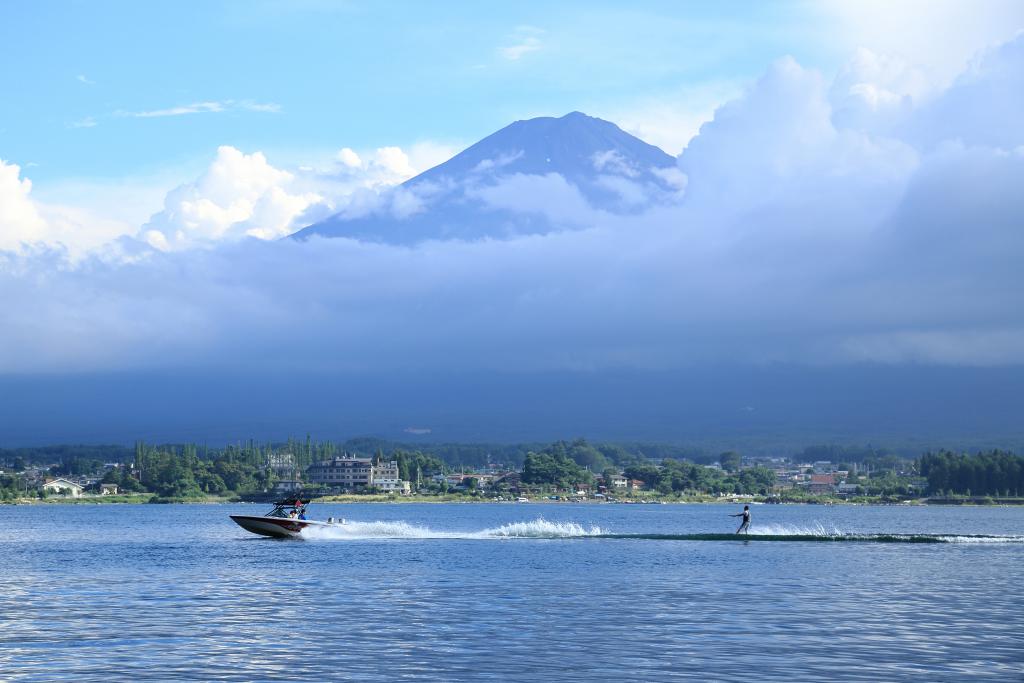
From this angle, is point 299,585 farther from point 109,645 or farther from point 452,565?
point 109,645

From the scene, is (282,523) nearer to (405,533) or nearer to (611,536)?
(405,533)

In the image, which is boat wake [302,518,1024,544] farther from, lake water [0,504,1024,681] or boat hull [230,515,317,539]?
lake water [0,504,1024,681]

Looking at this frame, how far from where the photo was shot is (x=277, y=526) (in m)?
108

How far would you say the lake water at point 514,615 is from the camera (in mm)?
38562

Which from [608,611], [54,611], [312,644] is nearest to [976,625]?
[608,611]

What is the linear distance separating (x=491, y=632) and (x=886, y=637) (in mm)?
13885

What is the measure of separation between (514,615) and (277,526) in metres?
59.9

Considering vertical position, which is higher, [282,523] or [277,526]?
[282,523]

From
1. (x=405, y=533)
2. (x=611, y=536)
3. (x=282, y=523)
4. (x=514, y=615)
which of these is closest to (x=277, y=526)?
(x=282, y=523)

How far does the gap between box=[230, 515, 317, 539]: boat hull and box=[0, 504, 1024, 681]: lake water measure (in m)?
13.8

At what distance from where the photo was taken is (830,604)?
5494 cm

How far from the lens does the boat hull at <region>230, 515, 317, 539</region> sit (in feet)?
353

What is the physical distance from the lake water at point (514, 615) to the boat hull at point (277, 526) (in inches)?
542

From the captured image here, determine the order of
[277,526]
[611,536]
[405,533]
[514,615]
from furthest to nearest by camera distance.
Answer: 1. [405,533]
2. [611,536]
3. [277,526]
4. [514,615]
